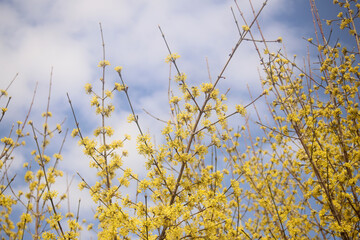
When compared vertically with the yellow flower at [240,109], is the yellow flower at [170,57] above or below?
above

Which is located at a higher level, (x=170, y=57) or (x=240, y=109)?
(x=170, y=57)

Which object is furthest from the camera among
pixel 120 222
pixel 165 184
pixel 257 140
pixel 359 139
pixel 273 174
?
pixel 257 140

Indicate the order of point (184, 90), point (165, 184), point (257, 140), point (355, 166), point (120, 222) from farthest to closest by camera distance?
point (257, 140), point (355, 166), point (184, 90), point (165, 184), point (120, 222)

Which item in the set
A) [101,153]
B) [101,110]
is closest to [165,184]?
[101,153]

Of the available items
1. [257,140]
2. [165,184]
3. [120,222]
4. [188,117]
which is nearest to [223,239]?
[165,184]

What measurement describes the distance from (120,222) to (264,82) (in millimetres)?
3752

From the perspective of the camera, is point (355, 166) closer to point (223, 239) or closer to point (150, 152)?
point (223, 239)

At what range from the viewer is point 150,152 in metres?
3.19

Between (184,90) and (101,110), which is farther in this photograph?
(101,110)

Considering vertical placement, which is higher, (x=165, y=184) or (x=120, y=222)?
(x=165, y=184)

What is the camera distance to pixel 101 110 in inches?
181

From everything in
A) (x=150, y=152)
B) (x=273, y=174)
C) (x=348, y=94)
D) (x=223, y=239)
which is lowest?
(x=223, y=239)

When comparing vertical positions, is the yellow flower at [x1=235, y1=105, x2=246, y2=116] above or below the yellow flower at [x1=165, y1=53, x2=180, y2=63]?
below

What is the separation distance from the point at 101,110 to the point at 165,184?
215cm
